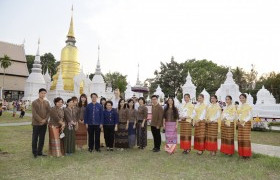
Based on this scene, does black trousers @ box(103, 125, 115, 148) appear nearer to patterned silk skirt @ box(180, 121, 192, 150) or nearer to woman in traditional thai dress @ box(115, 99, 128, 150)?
woman in traditional thai dress @ box(115, 99, 128, 150)

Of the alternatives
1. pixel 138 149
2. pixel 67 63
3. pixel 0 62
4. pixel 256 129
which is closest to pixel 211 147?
pixel 138 149

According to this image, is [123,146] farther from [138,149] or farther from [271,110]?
[271,110]

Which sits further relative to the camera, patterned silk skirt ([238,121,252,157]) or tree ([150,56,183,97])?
tree ([150,56,183,97])

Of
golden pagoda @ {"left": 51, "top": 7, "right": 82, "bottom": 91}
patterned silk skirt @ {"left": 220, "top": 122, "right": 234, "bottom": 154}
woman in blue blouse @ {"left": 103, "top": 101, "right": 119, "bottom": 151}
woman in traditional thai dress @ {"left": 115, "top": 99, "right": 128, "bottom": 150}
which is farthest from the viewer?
golden pagoda @ {"left": 51, "top": 7, "right": 82, "bottom": 91}

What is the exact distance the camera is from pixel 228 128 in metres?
7.47

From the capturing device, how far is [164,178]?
5.24 metres

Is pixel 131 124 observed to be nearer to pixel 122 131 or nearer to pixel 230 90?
pixel 122 131

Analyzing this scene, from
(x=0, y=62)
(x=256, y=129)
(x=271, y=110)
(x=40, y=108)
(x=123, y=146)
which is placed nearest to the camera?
(x=40, y=108)

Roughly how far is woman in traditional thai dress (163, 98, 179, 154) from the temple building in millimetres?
37572

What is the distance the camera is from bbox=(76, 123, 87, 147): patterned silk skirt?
8.47m

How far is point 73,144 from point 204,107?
13.5 feet

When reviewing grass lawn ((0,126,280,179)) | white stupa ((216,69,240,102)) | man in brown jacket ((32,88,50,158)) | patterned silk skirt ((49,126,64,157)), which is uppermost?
white stupa ((216,69,240,102))

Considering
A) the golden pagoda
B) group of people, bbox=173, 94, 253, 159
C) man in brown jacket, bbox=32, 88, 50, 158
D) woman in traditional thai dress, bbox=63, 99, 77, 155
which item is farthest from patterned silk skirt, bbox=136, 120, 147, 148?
the golden pagoda

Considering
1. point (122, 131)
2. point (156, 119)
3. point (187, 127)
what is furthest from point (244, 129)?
point (122, 131)
